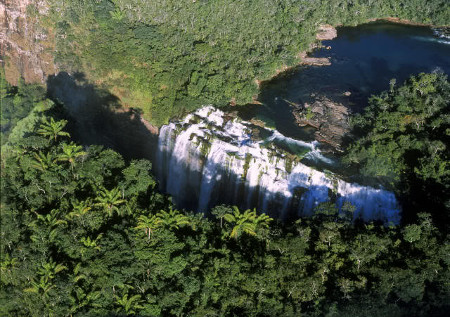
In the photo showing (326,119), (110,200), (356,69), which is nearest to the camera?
(110,200)

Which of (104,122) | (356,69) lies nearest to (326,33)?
(356,69)

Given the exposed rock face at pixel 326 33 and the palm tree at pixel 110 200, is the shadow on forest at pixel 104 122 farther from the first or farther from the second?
the exposed rock face at pixel 326 33

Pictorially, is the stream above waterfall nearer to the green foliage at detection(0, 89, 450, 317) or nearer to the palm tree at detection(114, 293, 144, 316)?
the green foliage at detection(0, 89, 450, 317)

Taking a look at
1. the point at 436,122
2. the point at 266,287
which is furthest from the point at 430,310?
the point at 436,122

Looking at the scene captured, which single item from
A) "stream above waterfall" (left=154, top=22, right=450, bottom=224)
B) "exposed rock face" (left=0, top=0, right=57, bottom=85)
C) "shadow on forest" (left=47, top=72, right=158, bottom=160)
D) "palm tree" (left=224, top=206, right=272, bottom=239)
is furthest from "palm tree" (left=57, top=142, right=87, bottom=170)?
"exposed rock face" (left=0, top=0, right=57, bottom=85)

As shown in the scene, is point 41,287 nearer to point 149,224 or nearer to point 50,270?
point 50,270

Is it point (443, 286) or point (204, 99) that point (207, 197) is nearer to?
point (204, 99)

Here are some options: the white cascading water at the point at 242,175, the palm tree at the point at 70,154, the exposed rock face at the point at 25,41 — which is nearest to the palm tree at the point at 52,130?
the palm tree at the point at 70,154
